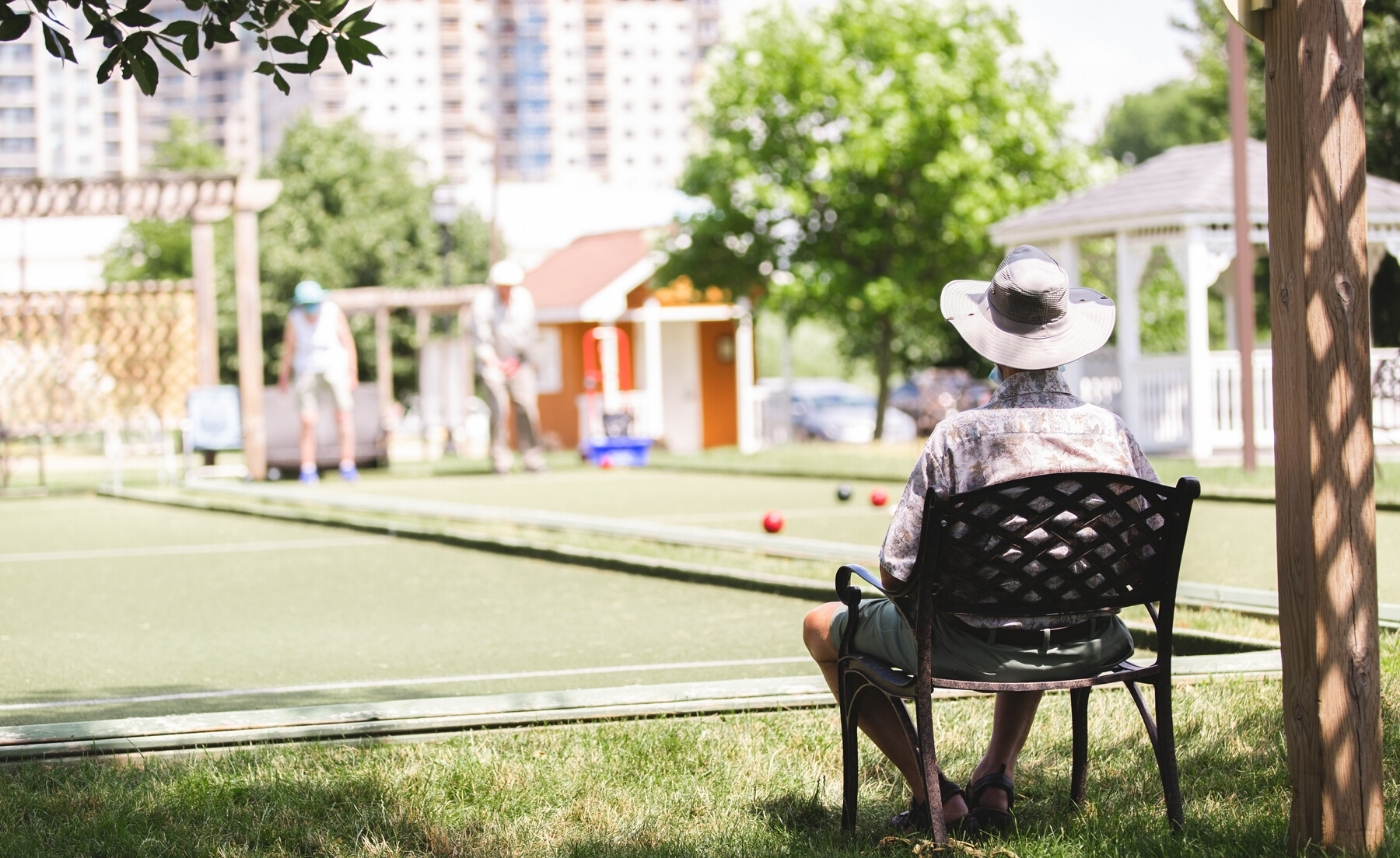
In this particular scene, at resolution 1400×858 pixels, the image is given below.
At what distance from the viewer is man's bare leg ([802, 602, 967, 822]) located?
3636 millimetres

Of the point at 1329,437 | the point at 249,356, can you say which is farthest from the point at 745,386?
the point at 1329,437

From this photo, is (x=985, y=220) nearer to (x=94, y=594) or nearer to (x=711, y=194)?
(x=711, y=194)

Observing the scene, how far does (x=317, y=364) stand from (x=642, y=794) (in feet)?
44.6

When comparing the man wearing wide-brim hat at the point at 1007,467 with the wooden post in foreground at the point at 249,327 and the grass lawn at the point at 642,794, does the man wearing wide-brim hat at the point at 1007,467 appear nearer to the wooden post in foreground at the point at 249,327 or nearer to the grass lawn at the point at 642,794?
the grass lawn at the point at 642,794

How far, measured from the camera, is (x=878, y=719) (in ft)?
12.3

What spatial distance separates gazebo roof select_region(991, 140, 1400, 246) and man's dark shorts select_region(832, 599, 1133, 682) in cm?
1530

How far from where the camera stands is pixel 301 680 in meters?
5.78

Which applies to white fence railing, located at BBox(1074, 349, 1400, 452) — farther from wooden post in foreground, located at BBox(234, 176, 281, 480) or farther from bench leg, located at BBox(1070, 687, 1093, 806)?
bench leg, located at BBox(1070, 687, 1093, 806)

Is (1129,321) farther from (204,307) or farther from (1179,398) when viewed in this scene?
(204,307)

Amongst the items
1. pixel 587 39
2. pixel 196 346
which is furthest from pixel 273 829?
pixel 587 39

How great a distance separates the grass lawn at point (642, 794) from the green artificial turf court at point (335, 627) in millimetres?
1078

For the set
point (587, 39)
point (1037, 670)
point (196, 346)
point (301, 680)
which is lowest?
point (301, 680)

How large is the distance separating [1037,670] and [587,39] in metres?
164

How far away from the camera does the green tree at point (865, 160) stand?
24.0m
